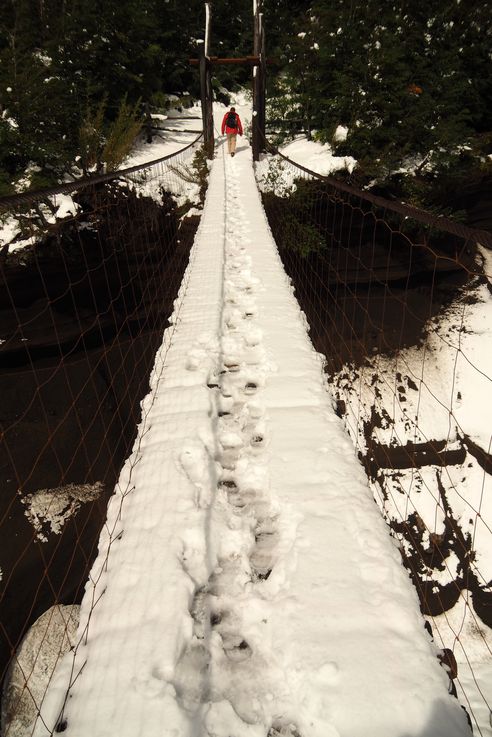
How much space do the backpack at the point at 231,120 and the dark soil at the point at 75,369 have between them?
388 cm

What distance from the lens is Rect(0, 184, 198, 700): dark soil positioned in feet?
11.7

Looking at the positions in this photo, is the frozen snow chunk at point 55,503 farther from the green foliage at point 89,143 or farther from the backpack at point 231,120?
the backpack at point 231,120

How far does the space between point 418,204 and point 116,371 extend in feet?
21.9

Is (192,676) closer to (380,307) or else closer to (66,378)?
(66,378)

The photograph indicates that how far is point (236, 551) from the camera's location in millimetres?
1304

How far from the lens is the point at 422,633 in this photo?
1.03 m

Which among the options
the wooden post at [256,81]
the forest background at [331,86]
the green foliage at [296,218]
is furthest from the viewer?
the wooden post at [256,81]

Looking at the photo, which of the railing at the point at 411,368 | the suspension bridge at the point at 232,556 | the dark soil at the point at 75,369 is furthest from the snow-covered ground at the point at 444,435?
the dark soil at the point at 75,369

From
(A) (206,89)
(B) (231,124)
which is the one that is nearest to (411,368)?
(B) (231,124)

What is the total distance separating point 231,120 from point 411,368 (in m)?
7.26

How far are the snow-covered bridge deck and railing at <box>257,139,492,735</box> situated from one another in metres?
3.83

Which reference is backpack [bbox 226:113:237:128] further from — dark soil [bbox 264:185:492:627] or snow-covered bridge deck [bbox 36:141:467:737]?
snow-covered bridge deck [bbox 36:141:467:737]

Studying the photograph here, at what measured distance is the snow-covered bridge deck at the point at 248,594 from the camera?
2.99 ft

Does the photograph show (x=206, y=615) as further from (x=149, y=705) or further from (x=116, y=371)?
(x=116, y=371)
